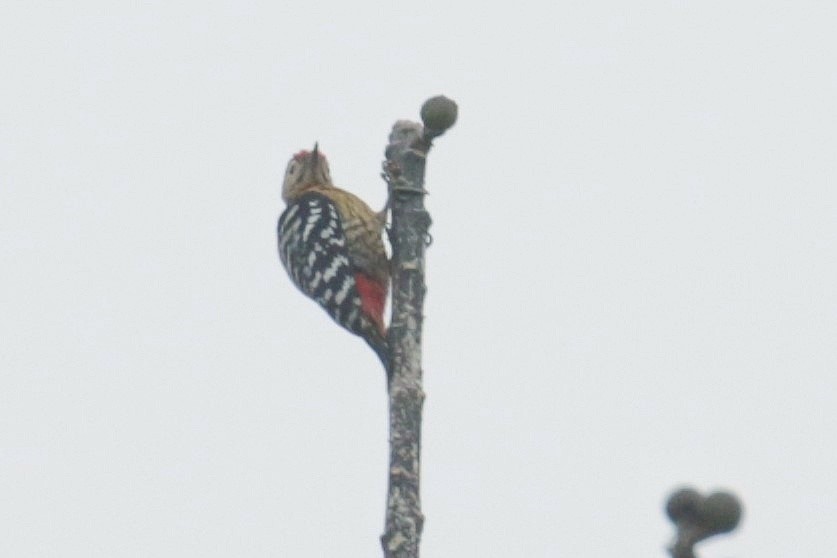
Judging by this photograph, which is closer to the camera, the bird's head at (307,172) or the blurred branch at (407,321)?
the blurred branch at (407,321)

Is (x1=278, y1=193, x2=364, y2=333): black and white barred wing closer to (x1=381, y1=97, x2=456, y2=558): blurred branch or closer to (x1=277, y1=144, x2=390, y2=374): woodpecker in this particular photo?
(x1=277, y1=144, x2=390, y2=374): woodpecker

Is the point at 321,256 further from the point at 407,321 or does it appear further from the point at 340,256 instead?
the point at 407,321

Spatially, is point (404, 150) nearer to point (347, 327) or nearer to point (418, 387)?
point (418, 387)

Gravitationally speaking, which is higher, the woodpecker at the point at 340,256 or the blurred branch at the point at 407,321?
the woodpecker at the point at 340,256

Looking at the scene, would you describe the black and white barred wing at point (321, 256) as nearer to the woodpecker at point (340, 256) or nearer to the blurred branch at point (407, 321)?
the woodpecker at point (340, 256)

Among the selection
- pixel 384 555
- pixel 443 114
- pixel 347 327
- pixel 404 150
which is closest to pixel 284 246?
pixel 347 327

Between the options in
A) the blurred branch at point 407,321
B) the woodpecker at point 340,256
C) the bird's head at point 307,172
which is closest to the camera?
the blurred branch at point 407,321

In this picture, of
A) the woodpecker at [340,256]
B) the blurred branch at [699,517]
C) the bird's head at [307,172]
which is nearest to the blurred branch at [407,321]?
the woodpecker at [340,256]
